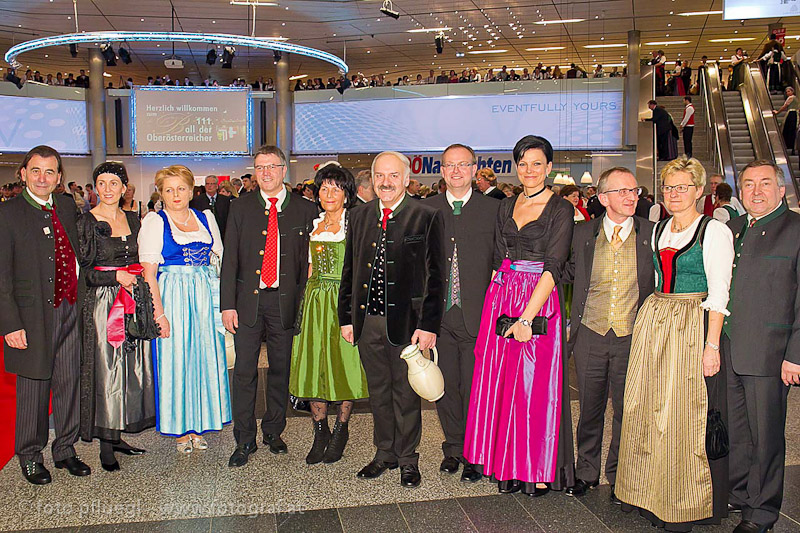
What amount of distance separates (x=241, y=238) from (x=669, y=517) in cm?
258

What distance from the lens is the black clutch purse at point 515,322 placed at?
3352 millimetres

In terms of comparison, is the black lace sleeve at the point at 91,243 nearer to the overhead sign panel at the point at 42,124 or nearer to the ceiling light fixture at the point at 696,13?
the ceiling light fixture at the point at 696,13

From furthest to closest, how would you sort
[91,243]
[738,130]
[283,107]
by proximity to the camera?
[283,107] < [738,130] < [91,243]

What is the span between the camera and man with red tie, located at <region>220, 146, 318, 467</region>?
13.0ft

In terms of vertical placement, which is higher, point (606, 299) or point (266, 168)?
point (266, 168)

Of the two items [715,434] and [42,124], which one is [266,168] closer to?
[715,434]

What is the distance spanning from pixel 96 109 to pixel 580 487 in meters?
18.8

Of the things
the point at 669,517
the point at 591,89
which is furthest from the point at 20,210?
the point at 591,89

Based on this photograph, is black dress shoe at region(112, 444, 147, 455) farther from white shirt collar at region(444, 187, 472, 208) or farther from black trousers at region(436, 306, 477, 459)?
white shirt collar at region(444, 187, 472, 208)

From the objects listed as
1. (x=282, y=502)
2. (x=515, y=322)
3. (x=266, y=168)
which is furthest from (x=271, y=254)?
(x=515, y=322)

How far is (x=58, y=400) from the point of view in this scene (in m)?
3.84

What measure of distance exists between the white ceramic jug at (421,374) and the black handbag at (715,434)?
1.22m

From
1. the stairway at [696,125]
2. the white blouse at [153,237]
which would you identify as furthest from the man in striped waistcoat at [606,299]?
the stairway at [696,125]

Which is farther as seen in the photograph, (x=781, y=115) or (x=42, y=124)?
(x=42, y=124)
